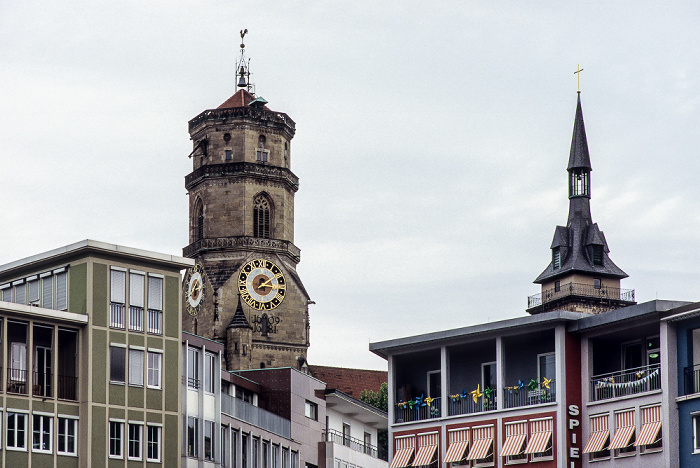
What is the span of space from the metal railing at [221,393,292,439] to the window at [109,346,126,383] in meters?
10.1

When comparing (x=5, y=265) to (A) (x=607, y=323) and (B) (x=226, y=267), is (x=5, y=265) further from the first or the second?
(B) (x=226, y=267)

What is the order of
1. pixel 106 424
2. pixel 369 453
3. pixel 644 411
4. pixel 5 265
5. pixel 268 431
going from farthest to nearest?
pixel 369 453 → pixel 268 431 → pixel 5 265 → pixel 106 424 → pixel 644 411

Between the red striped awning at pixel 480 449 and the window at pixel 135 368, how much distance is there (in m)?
14.2

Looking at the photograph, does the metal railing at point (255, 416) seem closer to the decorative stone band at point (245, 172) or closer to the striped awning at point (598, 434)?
the striped awning at point (598, 434)

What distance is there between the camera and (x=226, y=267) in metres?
156

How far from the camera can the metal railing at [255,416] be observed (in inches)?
3565

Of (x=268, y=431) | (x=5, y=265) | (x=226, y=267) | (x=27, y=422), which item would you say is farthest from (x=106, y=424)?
(x=226, y=267)

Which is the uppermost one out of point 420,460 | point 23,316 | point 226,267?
point 226,267

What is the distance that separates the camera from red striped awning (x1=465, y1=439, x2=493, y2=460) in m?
78.9

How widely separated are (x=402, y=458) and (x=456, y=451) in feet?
11.7

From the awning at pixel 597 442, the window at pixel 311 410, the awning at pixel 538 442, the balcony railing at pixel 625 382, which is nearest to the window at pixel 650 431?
the balcony railing at pixel 625 382

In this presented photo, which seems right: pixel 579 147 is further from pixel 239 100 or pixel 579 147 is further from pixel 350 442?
pixel 350 442

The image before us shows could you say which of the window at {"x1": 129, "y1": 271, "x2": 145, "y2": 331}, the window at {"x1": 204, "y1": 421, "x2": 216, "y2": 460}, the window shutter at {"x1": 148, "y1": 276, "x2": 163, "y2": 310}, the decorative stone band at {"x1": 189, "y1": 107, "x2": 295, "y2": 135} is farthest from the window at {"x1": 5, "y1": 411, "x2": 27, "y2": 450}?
the decorative stone band at {"x1": 189, "y1": 107, "x2": 295, "y2": 135}

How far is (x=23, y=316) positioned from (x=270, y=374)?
2472cm
